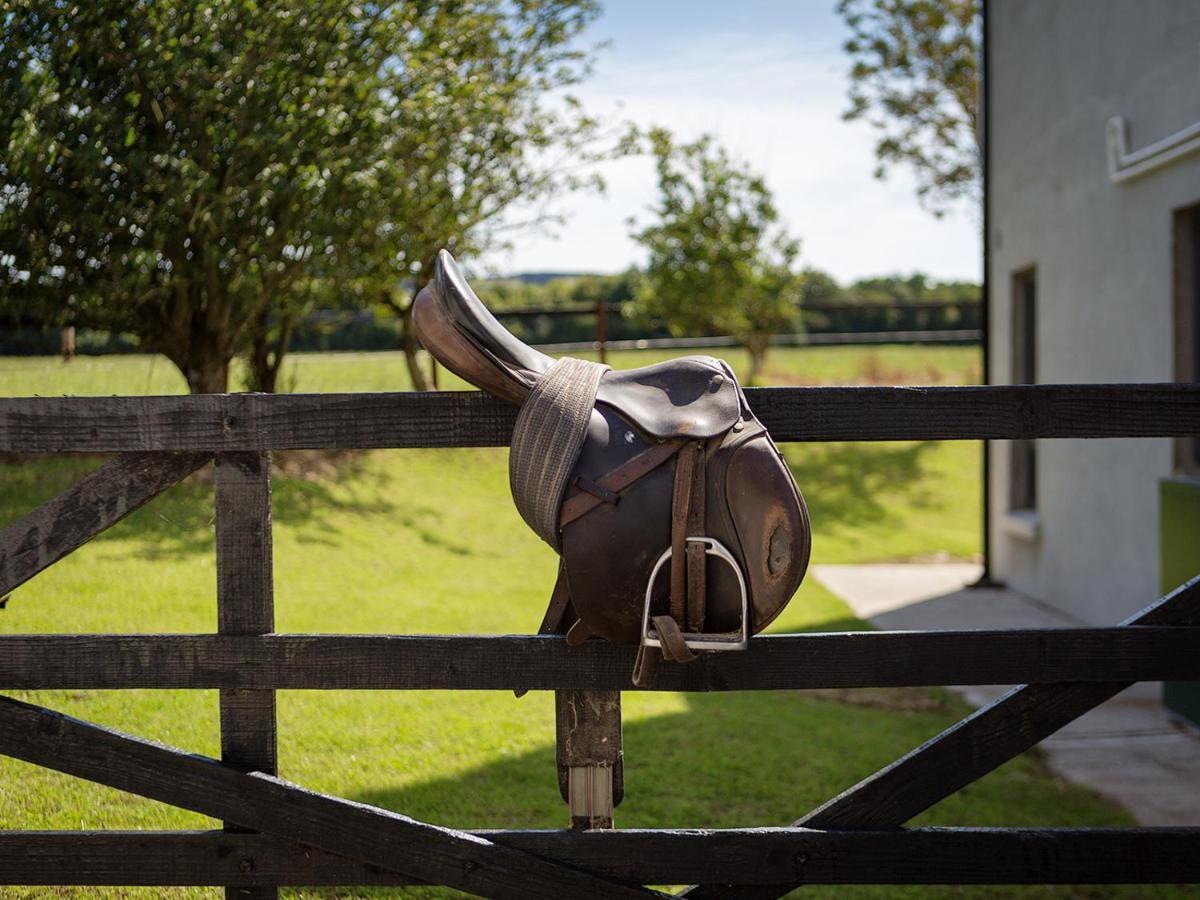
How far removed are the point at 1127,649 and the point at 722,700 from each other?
2.77 metres

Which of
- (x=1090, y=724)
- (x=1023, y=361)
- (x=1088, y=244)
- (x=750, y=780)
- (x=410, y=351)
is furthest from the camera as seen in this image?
(x=410, y=351)

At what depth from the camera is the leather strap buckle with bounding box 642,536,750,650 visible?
5.52ft

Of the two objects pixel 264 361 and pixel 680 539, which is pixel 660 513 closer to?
pixel 680 539

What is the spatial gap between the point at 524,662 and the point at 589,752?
21 cm

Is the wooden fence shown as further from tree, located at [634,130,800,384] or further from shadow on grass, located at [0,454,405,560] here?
tree, located at [634,130,800,384]

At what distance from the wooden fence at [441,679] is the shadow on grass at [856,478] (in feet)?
29.0

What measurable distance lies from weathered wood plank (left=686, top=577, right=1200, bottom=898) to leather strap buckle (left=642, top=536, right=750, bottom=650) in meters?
0.49

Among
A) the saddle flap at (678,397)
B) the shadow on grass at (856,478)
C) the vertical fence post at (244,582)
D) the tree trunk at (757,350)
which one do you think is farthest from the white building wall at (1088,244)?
the tree trunk at (757,350)

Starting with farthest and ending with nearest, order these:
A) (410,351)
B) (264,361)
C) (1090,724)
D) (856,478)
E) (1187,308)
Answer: (856,478) → (410,351) → (264,361) → (1187,308) → (1090,724)

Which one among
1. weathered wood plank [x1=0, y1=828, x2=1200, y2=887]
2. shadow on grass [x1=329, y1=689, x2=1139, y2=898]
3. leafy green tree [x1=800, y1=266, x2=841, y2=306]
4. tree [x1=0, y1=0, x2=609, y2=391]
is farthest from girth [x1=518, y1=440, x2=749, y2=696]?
leafy green tree [x1=800, y1=266, x2=841, y2=306]

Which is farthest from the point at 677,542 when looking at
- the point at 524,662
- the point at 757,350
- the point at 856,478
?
the point at 757,350

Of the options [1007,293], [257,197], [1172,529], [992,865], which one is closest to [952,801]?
[992,865]

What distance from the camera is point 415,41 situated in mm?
6703

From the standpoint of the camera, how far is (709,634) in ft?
5.65
